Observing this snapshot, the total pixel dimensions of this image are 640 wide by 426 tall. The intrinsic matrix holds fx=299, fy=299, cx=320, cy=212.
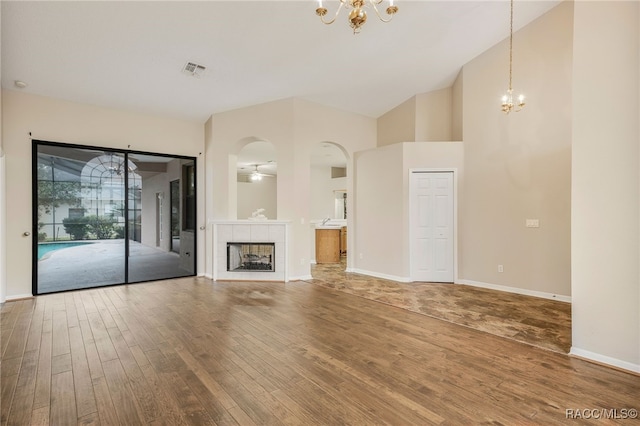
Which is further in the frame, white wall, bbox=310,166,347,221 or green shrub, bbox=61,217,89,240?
white wall, bbox=310,166,347,221

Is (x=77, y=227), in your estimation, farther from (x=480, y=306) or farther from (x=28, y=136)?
(x=480, y=306)

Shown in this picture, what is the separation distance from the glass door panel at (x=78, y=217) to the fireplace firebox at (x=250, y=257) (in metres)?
1.99

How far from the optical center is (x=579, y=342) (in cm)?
273

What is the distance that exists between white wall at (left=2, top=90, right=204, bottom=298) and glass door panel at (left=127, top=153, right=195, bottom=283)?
52 cm

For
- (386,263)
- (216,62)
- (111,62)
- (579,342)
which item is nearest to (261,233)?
(386,263)

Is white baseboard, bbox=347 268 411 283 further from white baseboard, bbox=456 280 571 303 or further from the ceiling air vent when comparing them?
the ceiling air vent

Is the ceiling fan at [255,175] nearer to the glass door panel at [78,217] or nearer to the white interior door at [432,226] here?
the glass door panel at [78,217]

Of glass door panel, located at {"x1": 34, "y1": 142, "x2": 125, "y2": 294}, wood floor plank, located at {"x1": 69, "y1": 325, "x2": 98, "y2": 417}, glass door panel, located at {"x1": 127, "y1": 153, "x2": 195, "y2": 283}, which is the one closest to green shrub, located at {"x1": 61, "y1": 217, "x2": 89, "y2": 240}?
glass door panel, located at {"x1": 34, "y1": 142, "x2": 125, "y2": 294}

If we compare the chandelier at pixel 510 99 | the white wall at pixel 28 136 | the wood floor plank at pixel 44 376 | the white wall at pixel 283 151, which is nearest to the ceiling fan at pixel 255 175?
the white wall at pixel 283 151

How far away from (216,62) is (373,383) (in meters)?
4.42

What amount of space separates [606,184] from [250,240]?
5.19m

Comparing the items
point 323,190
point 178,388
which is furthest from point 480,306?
point 323,190

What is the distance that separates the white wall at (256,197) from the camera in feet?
39.9

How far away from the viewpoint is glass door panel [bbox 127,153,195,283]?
5.80 m
